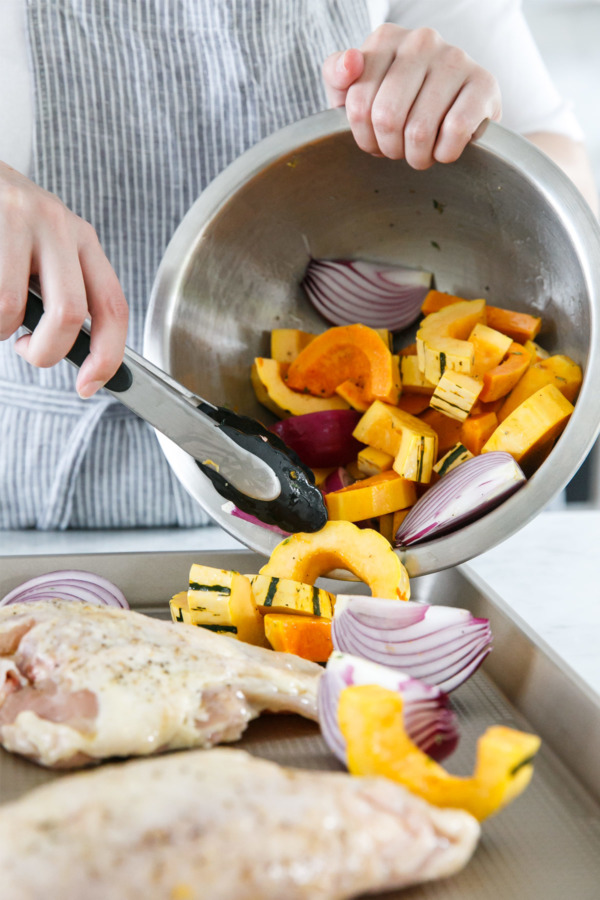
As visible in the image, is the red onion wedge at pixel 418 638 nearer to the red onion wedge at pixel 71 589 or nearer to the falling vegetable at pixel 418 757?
the falling vegetable at pixel 418 757

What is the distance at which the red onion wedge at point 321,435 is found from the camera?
108 cm

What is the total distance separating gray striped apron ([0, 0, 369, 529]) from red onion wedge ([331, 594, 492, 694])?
68 centimetres

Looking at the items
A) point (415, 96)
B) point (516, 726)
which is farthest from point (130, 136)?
point (516, 726)

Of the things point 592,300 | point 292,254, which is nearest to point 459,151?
point 592,300

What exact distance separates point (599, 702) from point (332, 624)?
10.4 inches

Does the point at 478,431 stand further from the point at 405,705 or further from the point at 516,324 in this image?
the point at 405,705

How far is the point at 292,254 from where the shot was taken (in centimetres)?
122

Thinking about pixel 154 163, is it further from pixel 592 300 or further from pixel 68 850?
pixel 68 850

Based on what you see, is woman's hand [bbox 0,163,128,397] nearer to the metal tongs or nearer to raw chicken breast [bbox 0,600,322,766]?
the metal tongs

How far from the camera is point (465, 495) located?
0.90 m

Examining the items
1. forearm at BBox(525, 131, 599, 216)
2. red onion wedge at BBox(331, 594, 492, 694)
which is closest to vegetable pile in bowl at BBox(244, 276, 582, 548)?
red onion wedge at BBox(331, 594, 492, 694)

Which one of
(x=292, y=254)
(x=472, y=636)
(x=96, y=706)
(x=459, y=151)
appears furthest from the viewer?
(x=292, y=254)

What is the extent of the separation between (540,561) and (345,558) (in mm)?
461

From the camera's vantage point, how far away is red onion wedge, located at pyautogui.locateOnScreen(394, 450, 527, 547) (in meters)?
0.88
